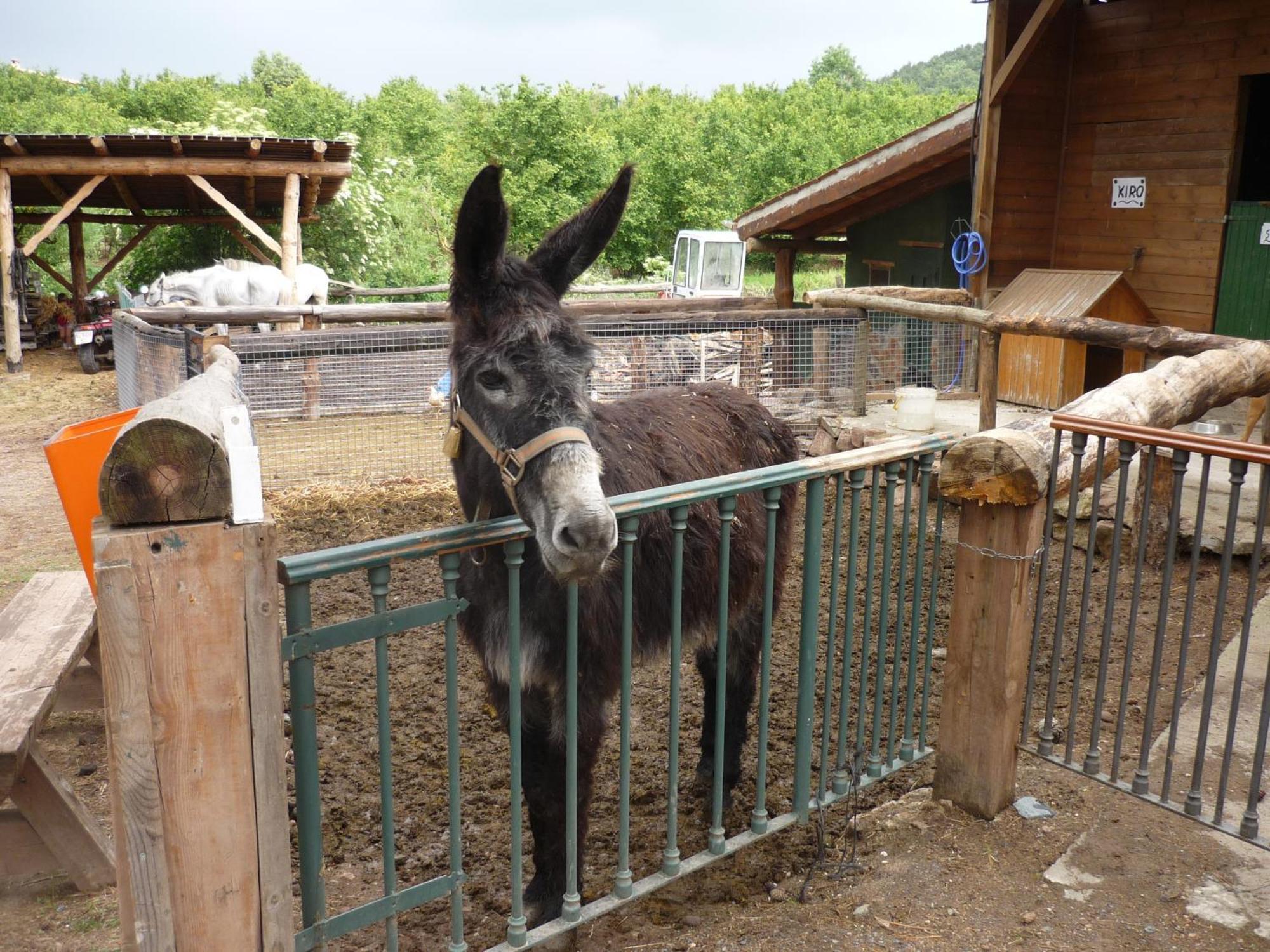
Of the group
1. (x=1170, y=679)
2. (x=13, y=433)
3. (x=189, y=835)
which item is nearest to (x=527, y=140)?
(x=13, y=433)

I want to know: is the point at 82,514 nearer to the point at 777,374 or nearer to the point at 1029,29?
the point at 777,374

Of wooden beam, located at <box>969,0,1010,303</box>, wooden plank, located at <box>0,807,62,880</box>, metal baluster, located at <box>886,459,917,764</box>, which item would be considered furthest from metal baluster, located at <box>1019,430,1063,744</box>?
wooden beam, located at <box>969,0,1010,303</box>

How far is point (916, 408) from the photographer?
825 centimetres

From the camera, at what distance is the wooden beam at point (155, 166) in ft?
41.3

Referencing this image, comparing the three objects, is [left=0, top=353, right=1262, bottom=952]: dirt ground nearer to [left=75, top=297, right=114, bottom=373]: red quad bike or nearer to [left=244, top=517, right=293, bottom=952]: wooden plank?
[left=244, top=517, right=293, bottom=952]: wooden plank

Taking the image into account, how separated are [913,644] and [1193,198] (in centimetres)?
817

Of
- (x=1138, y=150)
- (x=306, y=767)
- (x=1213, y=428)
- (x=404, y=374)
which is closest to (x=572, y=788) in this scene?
(x=306, y=767)

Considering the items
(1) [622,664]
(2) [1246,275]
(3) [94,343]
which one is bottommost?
(1) [622,664]

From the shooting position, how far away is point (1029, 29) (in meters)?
8.63

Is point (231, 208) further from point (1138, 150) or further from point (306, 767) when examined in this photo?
point (306, 767)

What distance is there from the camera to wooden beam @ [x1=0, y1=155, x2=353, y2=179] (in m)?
12.6

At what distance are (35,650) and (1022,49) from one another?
9.13 meters

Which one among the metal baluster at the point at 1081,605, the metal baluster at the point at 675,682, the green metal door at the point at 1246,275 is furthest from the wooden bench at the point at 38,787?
the green metal door at the point at 1246,275

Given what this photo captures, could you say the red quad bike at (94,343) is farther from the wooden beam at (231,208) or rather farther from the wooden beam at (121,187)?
the wooden beam at (231,208)
